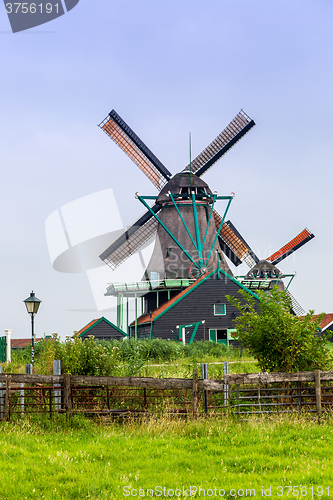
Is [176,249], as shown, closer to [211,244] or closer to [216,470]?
[211,244]

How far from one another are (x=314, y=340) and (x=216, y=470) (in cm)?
795

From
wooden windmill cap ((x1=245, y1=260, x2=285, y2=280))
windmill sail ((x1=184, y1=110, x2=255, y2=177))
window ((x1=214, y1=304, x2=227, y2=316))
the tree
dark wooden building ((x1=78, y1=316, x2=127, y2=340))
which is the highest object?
windmill sail ((x1=184, y1=110, x2=255, y2=177))

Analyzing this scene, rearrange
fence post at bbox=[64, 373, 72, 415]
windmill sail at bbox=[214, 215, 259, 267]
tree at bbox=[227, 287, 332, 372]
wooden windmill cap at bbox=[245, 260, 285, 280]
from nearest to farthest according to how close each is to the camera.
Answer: fence post at bbox=[64, 373, 72, 415] < tree at bbox=[227, 287, 332, 372] < windmill sail at bbox=[214, 215, 259, 267] < wooden windmill cap at bbox=[245, 260, 285, 280]

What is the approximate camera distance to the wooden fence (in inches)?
546

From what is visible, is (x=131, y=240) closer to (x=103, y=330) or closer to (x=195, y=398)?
(x=103, y=330)

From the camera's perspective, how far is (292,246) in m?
56.4

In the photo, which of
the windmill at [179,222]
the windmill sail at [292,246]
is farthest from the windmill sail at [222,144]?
the windmill sail at [292,246]

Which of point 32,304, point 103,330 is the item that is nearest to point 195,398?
point 32,304

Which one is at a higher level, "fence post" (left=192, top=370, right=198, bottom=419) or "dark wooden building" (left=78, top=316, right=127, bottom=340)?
"dark wooden building" (left=78, top=316, right=127, bottom=340)

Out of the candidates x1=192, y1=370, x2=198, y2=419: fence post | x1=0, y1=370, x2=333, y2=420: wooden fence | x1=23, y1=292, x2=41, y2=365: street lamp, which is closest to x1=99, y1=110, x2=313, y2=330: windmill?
x1=23, y1=292, x2=41, y2=365: street lamp

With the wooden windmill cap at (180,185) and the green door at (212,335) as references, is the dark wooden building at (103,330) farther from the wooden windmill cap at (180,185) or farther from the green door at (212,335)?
the wooden windmill cap at (180,185)

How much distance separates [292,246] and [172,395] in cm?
4045

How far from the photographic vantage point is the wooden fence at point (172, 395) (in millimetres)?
13875

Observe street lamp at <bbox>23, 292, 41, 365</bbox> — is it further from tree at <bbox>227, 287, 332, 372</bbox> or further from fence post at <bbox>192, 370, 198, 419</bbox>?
fence post at <bbox>192, 370, 198, 419</bbox>
